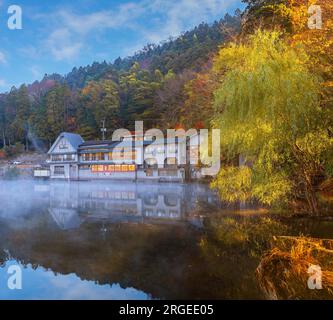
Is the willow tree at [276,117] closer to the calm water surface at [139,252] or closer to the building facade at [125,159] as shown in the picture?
the calm water surface at [139,252]

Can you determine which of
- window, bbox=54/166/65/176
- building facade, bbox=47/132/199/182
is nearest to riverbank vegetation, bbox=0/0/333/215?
building facade, bbox=47/132/199/182

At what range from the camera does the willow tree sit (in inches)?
323

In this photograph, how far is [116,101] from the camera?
4528 cm

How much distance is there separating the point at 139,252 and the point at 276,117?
5.31 meters

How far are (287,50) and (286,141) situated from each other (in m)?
2.71

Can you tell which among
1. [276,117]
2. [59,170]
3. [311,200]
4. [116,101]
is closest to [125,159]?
[59,170]

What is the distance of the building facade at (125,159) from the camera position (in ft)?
99.9

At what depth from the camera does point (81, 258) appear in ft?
23.5

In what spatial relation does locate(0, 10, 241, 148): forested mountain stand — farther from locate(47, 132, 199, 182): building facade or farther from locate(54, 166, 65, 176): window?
locate(54, 166, 65, 176): window

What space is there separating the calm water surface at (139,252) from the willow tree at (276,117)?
184cm

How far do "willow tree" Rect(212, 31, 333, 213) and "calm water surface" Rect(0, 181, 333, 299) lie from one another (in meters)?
1.84

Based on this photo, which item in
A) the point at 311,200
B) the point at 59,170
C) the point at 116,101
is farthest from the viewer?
the point at 116,101

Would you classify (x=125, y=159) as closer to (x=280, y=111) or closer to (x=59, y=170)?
(x=59, y=170)
